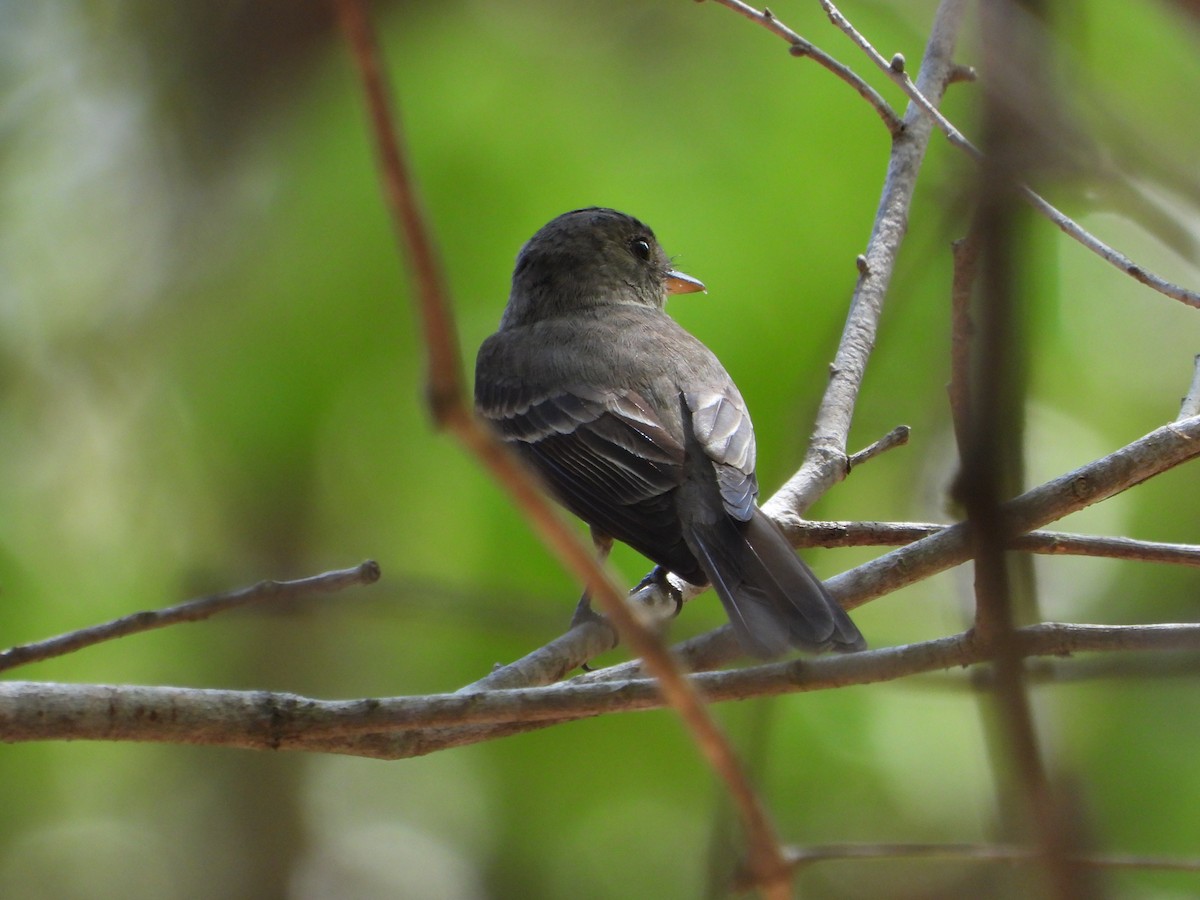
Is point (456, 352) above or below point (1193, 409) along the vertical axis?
below

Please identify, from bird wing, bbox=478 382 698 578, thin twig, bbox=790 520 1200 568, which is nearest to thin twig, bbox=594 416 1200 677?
thin twig, bbox=790 520 1200 568

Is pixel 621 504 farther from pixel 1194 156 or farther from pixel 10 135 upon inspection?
pixel 10 135

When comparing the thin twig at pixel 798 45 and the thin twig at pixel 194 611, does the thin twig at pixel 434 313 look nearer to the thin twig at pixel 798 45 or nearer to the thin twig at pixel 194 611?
the thin twig at pixel 194 611

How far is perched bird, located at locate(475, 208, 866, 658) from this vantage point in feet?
10.4

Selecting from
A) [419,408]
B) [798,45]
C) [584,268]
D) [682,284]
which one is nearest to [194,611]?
[798,45]

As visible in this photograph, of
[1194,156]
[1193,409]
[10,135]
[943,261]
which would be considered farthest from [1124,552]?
[10,135]

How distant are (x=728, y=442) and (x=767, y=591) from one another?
0.97 m

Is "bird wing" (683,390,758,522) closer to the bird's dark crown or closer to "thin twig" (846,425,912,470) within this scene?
"thin twig" (846,425,912,470)

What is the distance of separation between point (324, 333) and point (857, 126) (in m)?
2.74

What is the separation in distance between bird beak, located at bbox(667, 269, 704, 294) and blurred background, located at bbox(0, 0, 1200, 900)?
0.26m

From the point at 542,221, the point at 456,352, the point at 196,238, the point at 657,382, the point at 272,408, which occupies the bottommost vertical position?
the point at 456,352

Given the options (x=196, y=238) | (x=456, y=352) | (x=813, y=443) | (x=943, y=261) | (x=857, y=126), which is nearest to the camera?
(x=456, y=352)

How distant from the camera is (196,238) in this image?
700 cm

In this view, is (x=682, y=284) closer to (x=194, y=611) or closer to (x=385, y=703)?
(x=194, y=611)
